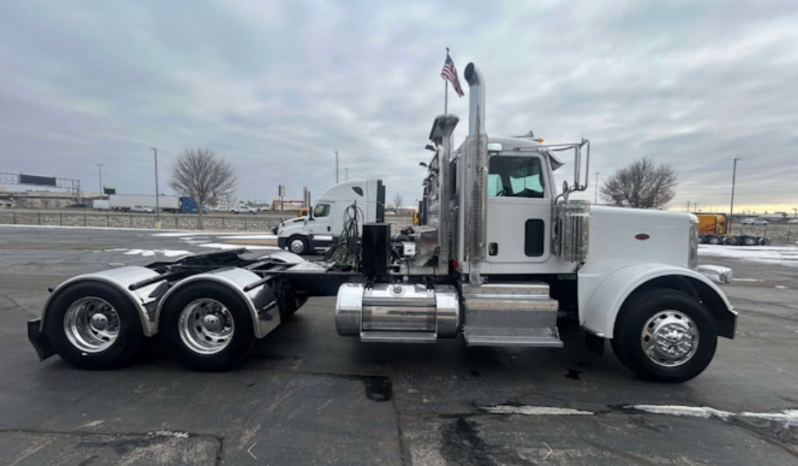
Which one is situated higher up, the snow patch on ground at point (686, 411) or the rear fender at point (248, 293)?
the rear fender at point (248, 293)

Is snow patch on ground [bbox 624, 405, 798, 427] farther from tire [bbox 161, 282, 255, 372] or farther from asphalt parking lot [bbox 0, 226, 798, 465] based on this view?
tire [bbox 161, 282, 255, 372]

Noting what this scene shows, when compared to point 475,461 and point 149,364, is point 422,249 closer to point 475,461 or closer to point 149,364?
point 475,461

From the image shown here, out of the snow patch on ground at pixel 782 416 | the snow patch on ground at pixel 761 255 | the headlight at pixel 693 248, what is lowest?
the snow patch on ground at pixel 761 255

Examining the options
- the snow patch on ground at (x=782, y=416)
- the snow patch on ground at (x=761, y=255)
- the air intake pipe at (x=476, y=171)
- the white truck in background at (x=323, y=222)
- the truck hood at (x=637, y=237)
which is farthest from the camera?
the snow patch on ground at (x=761, y=255)

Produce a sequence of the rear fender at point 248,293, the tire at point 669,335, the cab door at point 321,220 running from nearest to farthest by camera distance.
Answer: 1. the tire at point 669,335
2. the rear fender at point 248,293
3. the cab door at point 321,220

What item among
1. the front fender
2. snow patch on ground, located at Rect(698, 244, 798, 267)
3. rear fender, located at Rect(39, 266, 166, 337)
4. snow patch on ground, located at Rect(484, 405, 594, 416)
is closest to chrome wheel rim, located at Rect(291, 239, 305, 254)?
rear fender, located at Rect(39, 266, 166, 337)

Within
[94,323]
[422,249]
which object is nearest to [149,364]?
[94,323]

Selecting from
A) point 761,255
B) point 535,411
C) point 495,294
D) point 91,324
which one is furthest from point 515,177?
point 761,255

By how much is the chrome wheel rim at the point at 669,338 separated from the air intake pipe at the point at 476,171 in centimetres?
186

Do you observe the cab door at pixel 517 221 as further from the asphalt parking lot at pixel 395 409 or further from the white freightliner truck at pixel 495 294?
the asphalt parking lot at pixel 395 409

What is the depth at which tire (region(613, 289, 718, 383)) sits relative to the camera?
13.7 feet

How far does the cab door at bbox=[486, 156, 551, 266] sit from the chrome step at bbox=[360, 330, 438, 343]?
1.13 metres

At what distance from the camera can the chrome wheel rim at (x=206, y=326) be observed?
4426mm

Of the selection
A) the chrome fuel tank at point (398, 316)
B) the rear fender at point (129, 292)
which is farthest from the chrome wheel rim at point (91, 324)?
the chrome fuel tank at point (398, 316)
